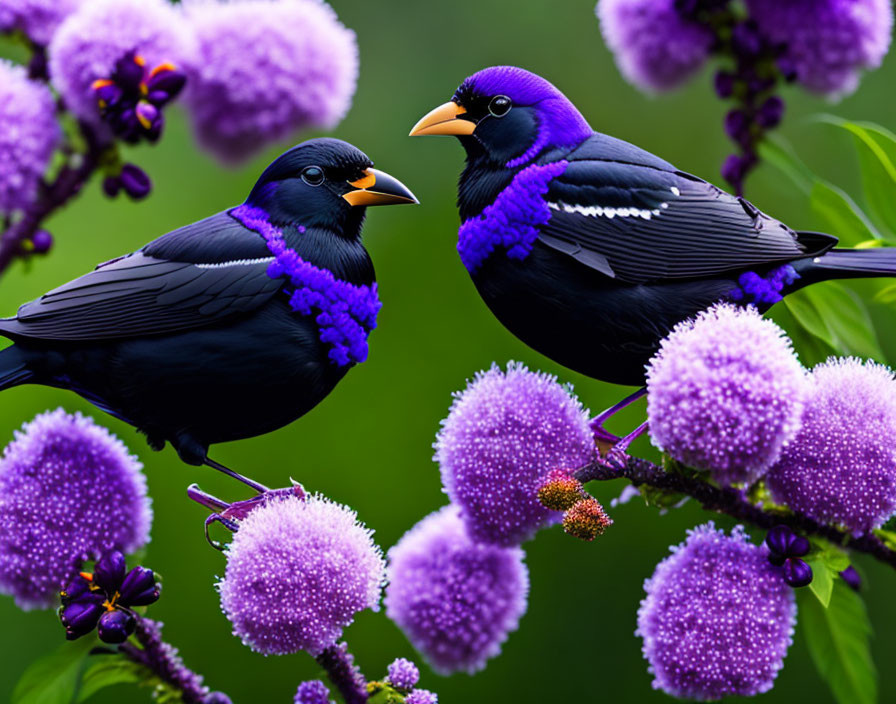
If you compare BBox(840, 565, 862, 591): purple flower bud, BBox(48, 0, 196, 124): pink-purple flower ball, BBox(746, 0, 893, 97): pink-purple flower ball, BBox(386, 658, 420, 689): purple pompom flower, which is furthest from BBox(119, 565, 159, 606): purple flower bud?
BBox(746, 0, 893, 97): pink-purple flower ball

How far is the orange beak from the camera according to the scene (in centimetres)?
219

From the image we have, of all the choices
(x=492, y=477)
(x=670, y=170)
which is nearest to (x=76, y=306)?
(x=492, y=477)

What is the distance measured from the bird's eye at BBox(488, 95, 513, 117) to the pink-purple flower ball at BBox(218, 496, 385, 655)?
2.95 feet

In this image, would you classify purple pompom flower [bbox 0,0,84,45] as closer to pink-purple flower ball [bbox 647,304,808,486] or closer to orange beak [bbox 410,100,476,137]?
orange beak [bbox 410,100,476,137]

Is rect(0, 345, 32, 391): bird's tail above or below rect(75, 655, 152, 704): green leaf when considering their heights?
above

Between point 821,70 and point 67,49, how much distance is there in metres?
1.72

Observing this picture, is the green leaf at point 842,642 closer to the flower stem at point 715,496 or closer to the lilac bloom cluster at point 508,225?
the flower stem at point 715,496

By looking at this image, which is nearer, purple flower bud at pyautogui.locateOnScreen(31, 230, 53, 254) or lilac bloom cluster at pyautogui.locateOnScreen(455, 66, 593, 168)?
lilac bloom cluster at pyautogui.locateOnScreen(455, 66, 593, 168)

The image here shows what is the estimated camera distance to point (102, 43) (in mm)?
2238

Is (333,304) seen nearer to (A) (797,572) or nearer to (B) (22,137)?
(B) (22,137)

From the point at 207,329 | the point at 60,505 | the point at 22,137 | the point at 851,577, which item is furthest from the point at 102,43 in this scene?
the point at 851,577

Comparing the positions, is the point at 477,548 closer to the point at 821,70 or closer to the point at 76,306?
the point at 76,306

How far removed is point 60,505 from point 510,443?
867mm

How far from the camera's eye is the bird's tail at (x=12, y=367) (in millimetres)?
2143
